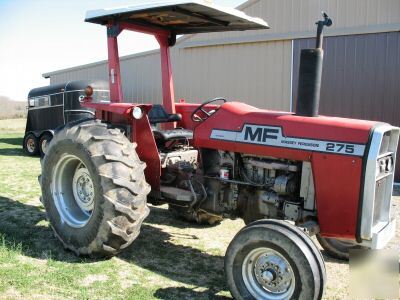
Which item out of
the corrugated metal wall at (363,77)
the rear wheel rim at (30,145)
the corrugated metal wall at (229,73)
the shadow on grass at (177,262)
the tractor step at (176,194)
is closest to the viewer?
the shadow on grass at (177,262)

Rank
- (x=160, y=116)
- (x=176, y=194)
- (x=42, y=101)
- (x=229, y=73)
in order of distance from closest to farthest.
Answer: (x=176, y=194), (x=160, y=116), (x=229, y=73), (x=42, y=101)

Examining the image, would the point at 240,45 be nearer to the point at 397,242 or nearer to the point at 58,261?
the point at 397,242

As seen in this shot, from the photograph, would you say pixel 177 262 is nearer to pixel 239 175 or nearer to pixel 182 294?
pixel 182 294

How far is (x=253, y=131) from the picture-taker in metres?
3.93

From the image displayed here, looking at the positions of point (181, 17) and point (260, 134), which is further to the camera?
point (181, 17)

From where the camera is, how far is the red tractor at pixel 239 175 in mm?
3369

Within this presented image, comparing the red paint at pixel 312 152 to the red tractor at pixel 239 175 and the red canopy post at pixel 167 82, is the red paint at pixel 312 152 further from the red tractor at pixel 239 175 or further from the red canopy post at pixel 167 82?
the red canopy post at pixel 167 82

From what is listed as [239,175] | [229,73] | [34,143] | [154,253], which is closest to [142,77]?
[229,73]

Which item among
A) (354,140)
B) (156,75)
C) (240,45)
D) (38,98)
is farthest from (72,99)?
(354,140)

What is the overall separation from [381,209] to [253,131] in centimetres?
121

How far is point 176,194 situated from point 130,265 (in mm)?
799

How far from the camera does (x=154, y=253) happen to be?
14.8 ft

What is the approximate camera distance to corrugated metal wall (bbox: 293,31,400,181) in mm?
8711

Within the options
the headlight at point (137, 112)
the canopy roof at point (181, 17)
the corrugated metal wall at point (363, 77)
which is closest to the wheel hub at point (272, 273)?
the headlight at point (137, 112)
